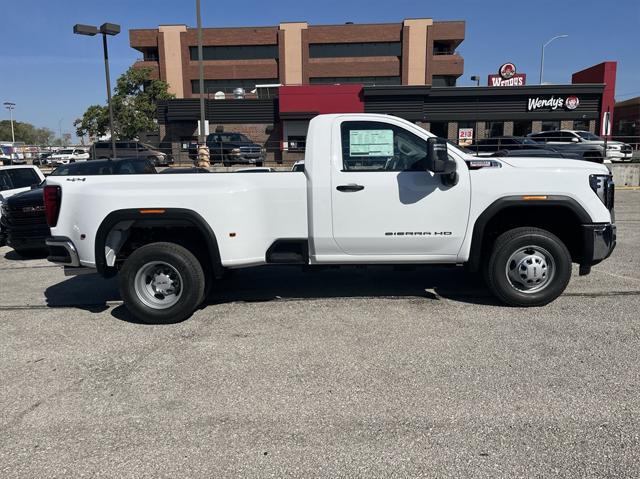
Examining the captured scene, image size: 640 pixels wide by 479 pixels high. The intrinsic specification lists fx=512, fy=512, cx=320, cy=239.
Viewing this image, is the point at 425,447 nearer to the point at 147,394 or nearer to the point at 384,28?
the point at 147,394

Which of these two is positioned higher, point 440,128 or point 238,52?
point 238,52

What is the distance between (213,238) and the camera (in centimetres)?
507

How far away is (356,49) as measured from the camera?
57.5m

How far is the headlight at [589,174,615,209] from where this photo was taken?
5223 millimetres

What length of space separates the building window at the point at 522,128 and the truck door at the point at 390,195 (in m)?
34.6

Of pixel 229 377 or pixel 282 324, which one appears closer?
pixel 229 377

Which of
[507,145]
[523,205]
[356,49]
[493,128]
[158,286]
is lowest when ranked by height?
[158,286]

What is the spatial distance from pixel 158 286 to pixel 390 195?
8.38 ft

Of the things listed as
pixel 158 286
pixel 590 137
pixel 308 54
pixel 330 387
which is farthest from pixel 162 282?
pixel 308 54

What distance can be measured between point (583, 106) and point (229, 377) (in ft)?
125

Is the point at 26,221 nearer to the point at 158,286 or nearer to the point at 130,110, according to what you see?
the point at 158,286

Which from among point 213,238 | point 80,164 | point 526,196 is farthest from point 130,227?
point 80,164

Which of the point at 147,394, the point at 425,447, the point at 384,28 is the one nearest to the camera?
the point at 425,447

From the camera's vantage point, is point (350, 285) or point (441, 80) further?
point (441, 80)
